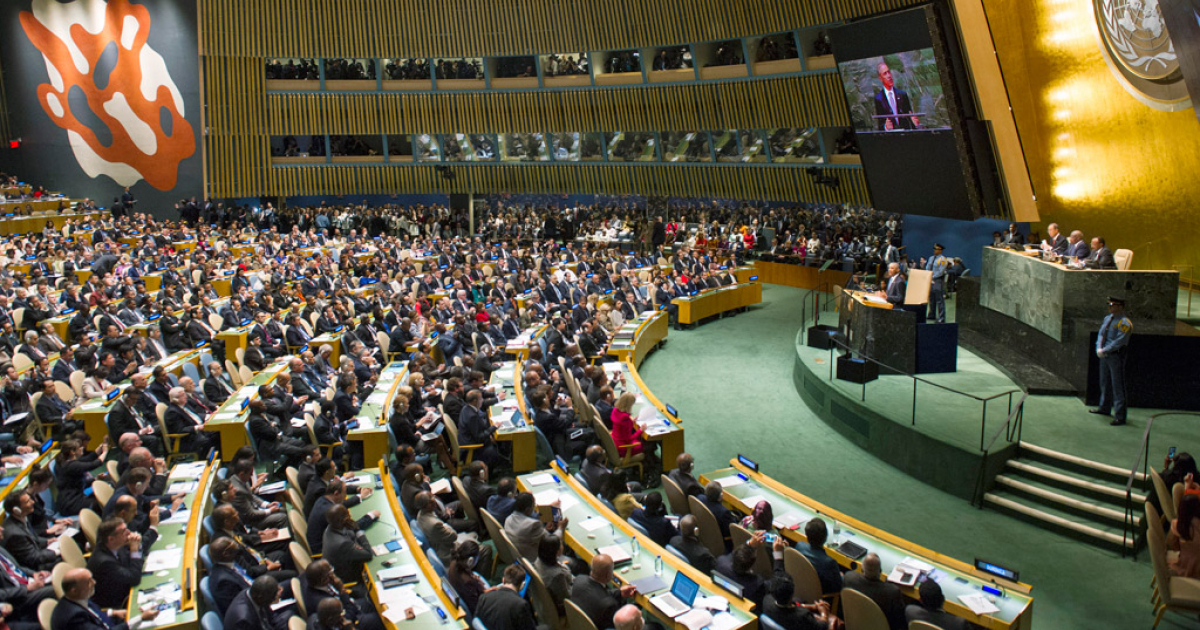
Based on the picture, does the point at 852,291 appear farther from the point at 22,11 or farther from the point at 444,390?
the point at 22,11

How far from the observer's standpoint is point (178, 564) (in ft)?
20.0

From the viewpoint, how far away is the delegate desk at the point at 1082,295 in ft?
32.5

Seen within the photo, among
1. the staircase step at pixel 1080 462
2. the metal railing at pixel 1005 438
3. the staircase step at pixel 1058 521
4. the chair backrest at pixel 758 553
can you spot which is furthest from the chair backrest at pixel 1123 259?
the chair backrest at pixel 758 553

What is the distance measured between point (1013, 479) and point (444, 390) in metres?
6.40

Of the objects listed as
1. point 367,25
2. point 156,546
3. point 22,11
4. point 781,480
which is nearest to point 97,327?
point 156,546

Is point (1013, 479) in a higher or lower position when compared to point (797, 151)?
lower

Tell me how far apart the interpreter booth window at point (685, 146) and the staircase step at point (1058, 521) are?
16453mm

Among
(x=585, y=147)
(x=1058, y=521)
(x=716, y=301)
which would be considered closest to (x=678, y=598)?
(x=1058, y=521)

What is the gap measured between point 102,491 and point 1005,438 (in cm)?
878

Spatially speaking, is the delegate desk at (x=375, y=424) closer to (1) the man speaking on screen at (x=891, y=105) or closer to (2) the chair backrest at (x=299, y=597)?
(2) the chair backrest at (x=299, y=597)

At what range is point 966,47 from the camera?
13.3 metres

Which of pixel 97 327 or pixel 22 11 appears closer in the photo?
pixel 97 327

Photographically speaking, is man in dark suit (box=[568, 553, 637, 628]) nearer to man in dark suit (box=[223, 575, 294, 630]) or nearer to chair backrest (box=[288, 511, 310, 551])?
man in dark suit (box=[223, 575, 294, 630])

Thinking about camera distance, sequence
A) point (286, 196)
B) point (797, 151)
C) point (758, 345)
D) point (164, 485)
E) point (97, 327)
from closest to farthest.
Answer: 1. point (164, 485)
2. point (97, 327)
3. point (758, 345)
4. point (797, 151)
5. point (286, 196)
